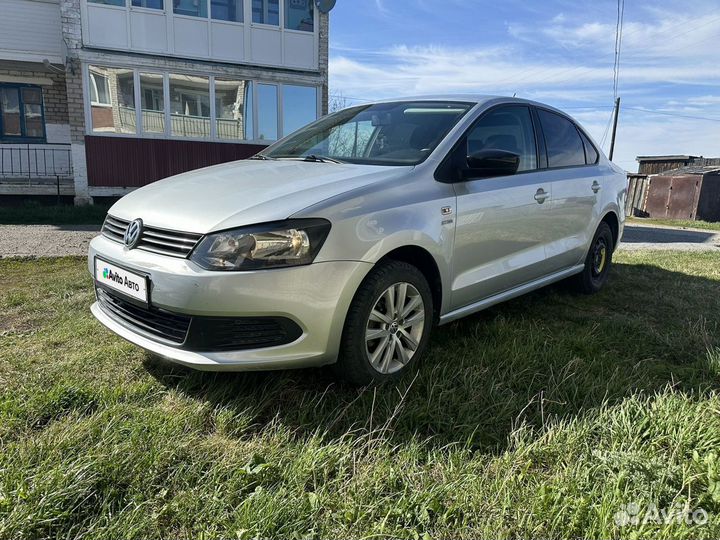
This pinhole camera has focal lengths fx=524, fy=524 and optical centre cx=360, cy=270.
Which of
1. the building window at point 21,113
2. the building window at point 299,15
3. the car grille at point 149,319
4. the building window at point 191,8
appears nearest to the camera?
the car grille at point 149,319

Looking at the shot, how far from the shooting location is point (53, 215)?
1028 centimetres

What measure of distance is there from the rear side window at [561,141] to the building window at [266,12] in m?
11.3

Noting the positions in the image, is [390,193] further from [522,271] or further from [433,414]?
[522,271]

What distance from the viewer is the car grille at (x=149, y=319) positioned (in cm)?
238

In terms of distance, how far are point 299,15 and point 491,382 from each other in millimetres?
13598

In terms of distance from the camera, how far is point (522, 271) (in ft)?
12.1

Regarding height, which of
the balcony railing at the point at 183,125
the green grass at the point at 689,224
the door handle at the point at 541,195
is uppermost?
the balcony railing at the point at 183,125

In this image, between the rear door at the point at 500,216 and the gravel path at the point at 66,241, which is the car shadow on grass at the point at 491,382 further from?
the gravel path at the point at 66,241

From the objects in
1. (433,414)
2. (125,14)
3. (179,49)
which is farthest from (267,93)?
(433,414)

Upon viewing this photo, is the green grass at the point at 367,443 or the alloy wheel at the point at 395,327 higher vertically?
the alloy wheel at the point at 395,327

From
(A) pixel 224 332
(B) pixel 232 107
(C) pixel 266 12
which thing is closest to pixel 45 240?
(A) pixel 224 332

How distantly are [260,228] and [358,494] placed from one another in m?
1.15

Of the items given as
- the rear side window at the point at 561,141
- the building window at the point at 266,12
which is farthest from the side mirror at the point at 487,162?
the building window at the point at 266,12

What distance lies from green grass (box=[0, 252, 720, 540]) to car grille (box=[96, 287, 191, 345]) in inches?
13.0
